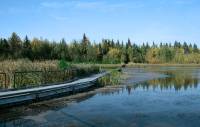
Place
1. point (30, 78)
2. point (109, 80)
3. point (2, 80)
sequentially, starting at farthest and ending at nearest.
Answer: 1. point (109, 80)
2. point (30, 78)
3. point (2, 80)

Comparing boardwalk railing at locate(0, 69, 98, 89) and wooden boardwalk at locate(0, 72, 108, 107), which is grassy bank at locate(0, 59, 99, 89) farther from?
wooden boardwalk at locate(0, 72, 108, 107)

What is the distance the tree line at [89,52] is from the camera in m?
86.2

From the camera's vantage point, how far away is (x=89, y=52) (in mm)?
113188

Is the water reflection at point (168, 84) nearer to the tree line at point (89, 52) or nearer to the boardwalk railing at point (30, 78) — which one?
the boardwalk railing at point (30, 78)

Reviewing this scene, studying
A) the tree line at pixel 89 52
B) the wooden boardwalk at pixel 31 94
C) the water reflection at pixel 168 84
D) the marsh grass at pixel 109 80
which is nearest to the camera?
the wooden boardwalk at pixel 31 94

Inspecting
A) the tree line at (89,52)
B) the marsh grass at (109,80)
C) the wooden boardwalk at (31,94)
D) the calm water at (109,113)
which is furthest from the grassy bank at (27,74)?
the tree line at (89,52)

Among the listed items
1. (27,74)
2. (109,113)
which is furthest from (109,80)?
(109,113)

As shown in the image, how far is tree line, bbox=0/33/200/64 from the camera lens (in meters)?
86.2

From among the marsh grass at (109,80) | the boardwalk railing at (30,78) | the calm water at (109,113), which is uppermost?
the boardwalk railing at (30,78)

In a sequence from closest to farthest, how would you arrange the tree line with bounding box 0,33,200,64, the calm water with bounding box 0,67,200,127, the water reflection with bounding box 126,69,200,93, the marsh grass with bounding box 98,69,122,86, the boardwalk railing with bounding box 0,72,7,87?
the calm water with bounding box 0,67,200,127 < the boardwalk railing with bounding box 0,72,7,87 < the water reflection with bounding box 126,69,200,93 < the marsh grass with bounding box 98,69,122,86 < the tree line with bounding box 0,33,200,64

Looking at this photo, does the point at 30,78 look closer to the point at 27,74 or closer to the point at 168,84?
the point at 27,74

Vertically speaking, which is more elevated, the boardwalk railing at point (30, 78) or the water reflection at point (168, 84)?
the boardwalk railing at point (30, 78)

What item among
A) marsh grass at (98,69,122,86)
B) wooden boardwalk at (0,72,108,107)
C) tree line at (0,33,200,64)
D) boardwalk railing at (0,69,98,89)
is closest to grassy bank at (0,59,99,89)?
boardwalk railing at (0,69,98,89)

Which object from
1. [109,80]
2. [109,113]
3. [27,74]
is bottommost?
[109,113]
